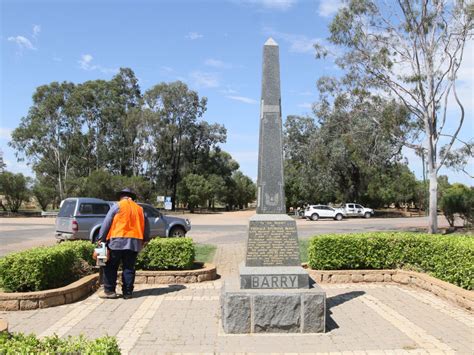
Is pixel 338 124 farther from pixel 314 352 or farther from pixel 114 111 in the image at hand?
pixel 314 352

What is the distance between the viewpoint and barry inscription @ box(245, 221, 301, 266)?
646 centimetres

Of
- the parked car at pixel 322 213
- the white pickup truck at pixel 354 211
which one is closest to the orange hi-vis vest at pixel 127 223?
the parked car at pixel 322 213

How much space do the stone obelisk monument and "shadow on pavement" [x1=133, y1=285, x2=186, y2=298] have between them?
2342 mm

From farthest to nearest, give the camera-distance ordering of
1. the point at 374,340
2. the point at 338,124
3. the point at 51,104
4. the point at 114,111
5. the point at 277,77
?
the point at 114,111
the point at 51,104
the point at 338,124
the point at 277,77
the point at 374,340

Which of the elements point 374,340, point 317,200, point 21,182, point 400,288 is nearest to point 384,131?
point 400,288

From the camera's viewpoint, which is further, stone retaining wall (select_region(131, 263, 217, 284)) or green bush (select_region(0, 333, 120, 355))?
stone retaining wall (select_region(131, 263, 217, 284))

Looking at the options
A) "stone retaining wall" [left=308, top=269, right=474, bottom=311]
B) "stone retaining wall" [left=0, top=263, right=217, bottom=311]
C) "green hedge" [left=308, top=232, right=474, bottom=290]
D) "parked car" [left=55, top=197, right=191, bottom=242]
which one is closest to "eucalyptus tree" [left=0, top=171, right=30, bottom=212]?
"parked car" [left=55, top=197, right=191, bottom=242]

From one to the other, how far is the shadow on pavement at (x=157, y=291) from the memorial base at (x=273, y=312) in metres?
2.72

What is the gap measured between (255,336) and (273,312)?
0.39m

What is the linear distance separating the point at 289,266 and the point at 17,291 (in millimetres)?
4415

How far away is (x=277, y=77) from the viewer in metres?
7.04

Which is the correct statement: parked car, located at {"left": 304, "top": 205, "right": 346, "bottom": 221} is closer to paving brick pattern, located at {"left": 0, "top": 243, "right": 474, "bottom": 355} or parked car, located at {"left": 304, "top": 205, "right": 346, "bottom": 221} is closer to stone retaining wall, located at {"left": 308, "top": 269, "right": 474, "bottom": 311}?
stone retaining wall, located at {"left": 308, "top": 269, "right": 474, "bottom": 311}

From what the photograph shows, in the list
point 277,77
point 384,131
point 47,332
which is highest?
point 384,131

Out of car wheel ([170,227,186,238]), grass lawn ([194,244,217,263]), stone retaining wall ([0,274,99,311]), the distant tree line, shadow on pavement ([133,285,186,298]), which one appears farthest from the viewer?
the distant tree line
